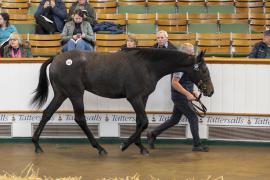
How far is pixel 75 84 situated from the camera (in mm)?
12078

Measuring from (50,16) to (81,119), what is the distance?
4489 mm

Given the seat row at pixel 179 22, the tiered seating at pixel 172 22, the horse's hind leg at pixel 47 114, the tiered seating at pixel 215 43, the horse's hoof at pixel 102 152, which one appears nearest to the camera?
the horse's hoof at pixel 102 152

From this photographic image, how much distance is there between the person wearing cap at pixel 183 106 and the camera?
12305 mm

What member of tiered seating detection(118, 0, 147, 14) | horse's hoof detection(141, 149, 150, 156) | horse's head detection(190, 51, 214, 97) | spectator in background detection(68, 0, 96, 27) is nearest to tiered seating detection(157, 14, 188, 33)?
tiered seating detection(118, 0, 147, 14)

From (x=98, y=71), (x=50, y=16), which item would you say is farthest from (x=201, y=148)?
(x=50, y=16)

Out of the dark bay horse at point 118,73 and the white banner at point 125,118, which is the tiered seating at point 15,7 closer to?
the white banner at point 125,118

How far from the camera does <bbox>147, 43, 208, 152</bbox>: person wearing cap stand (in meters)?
12.3

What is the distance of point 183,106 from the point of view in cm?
1236

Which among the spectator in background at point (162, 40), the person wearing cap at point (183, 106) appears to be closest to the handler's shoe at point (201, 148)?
the person wearing cap at point (183, 106)

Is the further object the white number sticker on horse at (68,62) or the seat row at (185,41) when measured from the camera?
the seat row at (185,41)

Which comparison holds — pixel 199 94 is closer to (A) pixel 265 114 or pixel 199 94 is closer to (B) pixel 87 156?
(A) pixel 265 114

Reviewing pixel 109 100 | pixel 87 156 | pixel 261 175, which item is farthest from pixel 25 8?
pixel 261 175

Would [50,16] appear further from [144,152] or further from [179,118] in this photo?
[144,152]

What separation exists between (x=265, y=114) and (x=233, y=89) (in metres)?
0.68
